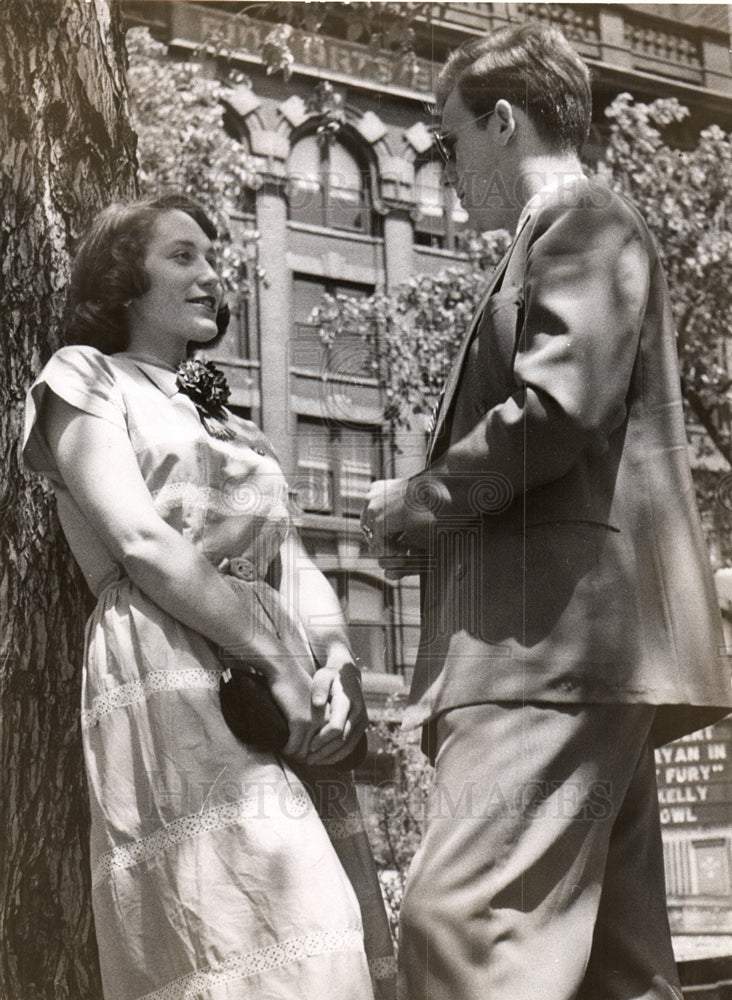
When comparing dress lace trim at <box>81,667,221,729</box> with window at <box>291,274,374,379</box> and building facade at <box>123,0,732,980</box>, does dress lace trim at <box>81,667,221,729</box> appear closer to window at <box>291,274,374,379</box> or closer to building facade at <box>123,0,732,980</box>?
building facade at <box>123,0,732,980</box>

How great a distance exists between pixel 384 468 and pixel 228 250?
25.1 inches

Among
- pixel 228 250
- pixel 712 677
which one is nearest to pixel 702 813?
pixel 712 677

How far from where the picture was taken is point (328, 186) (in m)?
3.11

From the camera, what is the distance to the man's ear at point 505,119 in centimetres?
264

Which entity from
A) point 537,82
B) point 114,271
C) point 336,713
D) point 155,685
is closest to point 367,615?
point 336,713

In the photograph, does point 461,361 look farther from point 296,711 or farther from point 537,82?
point 296,711

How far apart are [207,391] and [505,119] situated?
2.71 ft

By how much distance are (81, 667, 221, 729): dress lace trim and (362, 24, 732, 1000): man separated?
0.39 meters

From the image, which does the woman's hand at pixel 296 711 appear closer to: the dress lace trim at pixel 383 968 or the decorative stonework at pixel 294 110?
the dress lace trim at pixel 383 968

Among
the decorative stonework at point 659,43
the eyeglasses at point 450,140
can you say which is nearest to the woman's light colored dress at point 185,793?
the eyeglasses at point 450,140

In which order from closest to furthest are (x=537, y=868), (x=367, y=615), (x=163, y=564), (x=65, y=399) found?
1. (x=537, y=868)
2. (x=163, y=564)
3. (x=65, y=399)
4. (x=367, y=615)

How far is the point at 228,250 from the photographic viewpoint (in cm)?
303

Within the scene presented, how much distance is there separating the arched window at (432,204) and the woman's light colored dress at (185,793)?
834mm

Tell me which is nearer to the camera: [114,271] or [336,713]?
[336,713]
